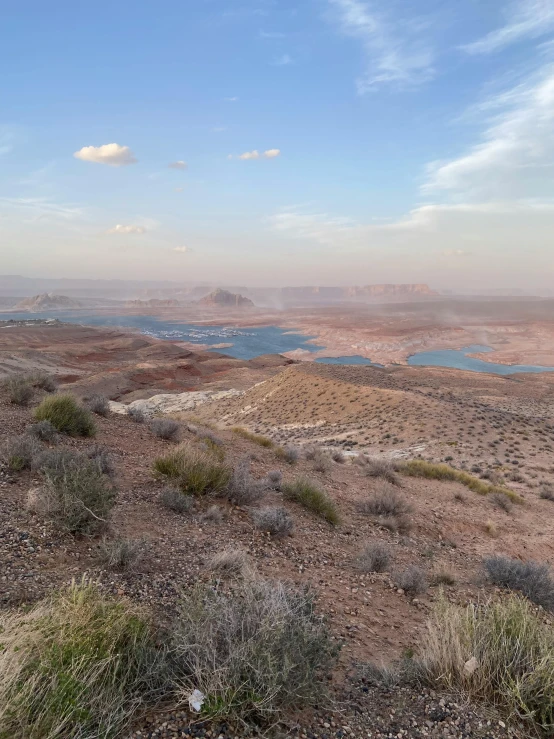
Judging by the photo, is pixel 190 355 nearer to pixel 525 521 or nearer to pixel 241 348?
pixel 241 348

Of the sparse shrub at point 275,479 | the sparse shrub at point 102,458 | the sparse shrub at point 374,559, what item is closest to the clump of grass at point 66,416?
the sparse shrub at point 102,458

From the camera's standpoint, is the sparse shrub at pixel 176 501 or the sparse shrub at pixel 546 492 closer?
the sparse shrub at pixel 176 501

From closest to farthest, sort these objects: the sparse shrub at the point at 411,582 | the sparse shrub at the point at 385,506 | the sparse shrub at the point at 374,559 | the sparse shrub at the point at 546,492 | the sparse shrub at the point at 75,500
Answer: the sparse shrub at the point at 75,500 < the sparse shrub at the point at 411,582 < the sparse shrub at the point at 374,559 < the sparse shrub at the point at 385,506 < the sparse shrub at the point at 546,492

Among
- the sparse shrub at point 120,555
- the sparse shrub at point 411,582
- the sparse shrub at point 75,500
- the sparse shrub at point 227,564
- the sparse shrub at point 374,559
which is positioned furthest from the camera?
the sparse shrub at point 374,559

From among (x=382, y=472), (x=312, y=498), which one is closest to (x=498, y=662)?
(x=312, y=498)

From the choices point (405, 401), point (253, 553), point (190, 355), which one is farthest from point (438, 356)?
point (253, 553)

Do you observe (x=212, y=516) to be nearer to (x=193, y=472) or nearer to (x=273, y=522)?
(x=273, y=522)

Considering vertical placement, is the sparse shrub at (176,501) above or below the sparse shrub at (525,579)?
above

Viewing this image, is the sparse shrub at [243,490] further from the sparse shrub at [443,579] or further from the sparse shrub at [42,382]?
the sparse shrub at [42,382]
